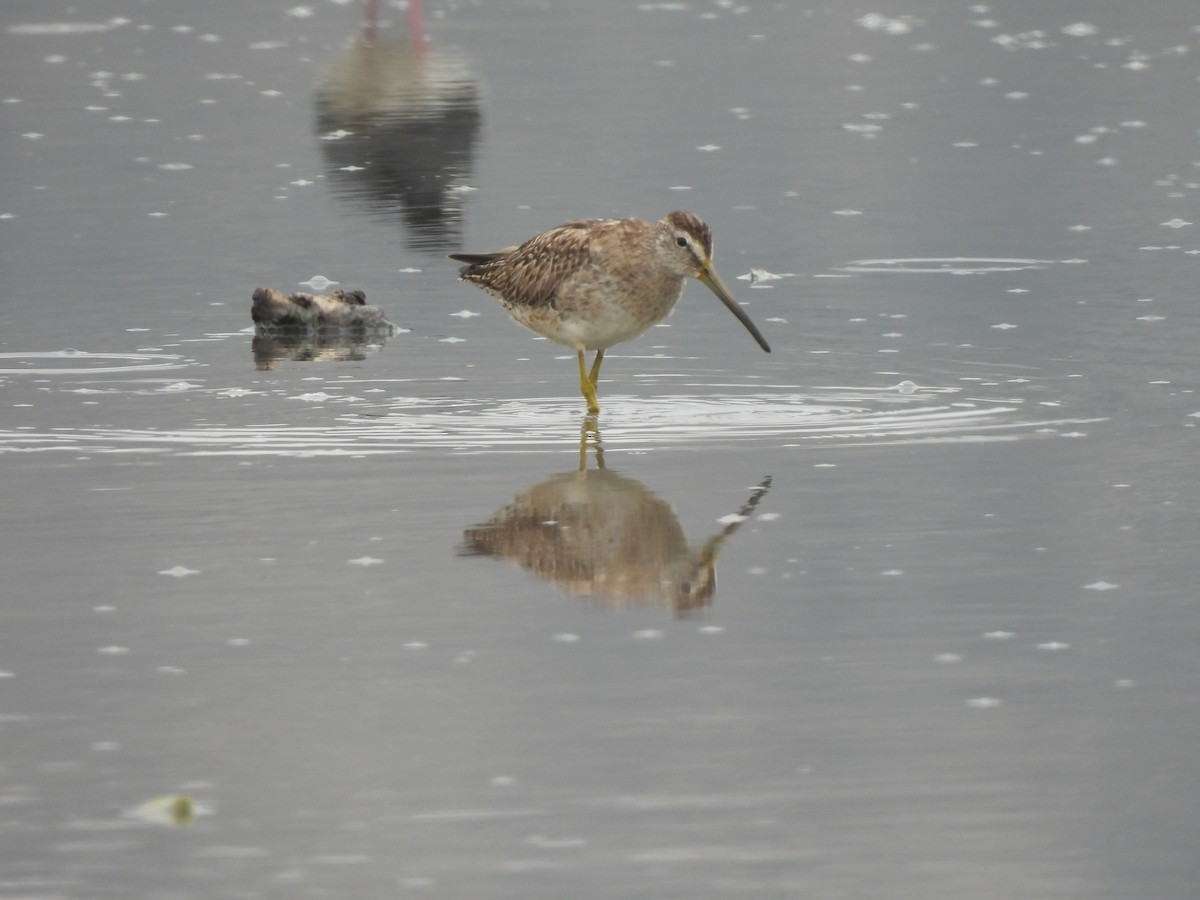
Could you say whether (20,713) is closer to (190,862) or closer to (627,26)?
(190,862)

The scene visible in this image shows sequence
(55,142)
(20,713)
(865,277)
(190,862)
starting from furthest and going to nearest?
1. (55,142)
2. (865,277)
3. (20,713)
4. (190,862)

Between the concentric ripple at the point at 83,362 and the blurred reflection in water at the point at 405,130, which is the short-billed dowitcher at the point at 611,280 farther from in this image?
the blurred reflection in water at the point at 405,130

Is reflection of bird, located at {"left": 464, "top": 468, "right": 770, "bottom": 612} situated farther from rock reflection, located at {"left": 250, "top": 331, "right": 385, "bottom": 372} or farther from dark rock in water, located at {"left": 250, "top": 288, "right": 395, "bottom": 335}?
dark rock in water, located at {"left": 250, "top": 288, "right": 395, "bottom": 335}

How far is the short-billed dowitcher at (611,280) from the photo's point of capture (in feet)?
34.1

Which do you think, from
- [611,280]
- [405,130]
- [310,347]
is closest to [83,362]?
[310,347]

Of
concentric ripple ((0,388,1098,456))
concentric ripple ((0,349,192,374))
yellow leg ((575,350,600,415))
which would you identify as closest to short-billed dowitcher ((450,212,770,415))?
yellow leg ((575,350,600,415))

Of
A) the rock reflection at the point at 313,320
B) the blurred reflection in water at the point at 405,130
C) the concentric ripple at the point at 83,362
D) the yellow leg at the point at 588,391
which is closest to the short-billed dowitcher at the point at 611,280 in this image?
the yellow leg at the point at 588,391

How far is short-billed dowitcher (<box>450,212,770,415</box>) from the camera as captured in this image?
10398 millimetres

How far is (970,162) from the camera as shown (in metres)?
18.7

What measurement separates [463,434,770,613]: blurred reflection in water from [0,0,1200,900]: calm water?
3 cm

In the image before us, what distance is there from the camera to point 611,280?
10.5m

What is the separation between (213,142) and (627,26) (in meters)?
9.32

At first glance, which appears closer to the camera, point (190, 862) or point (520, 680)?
point (190, 862)

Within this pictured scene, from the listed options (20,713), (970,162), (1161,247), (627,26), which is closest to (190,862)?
(20,713)
